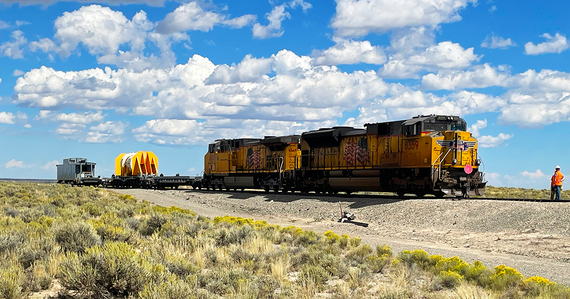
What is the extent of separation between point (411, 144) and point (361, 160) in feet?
12.3

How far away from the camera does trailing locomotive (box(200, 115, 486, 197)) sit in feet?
75.3

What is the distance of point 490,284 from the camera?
898cm

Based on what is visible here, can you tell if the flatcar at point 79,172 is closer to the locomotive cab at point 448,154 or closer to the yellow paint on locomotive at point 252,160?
the yellow paint on locomotive at point 252,160

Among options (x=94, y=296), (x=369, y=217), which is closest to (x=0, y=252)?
(x=94, y=296)

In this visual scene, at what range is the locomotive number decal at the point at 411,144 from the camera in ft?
77.4

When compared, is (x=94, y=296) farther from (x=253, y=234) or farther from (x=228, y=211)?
(x=228, y=211)

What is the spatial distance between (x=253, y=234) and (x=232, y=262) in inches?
123

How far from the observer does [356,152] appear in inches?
1085

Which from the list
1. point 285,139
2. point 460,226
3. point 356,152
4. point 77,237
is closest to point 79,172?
point 285,139

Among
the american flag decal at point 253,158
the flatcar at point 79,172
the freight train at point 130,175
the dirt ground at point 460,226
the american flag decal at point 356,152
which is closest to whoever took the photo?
the dirt ground at point 460,226

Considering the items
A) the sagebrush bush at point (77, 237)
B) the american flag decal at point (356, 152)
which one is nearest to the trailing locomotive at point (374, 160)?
the american flag decal at point (356, 152)

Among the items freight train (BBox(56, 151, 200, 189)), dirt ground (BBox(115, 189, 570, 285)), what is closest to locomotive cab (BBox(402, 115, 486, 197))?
dirt ground (BBox(115, 189, 570, 285))

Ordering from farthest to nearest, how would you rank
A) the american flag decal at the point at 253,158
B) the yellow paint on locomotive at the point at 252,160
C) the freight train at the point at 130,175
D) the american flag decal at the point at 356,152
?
the freight train at the point at 130,175, the american flag decal at the point at 253,158, the yellow paint on locomotive at the point at 252,160, the american flag decal at the point at 356,152

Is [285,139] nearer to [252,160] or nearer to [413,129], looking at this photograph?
[252,160]
